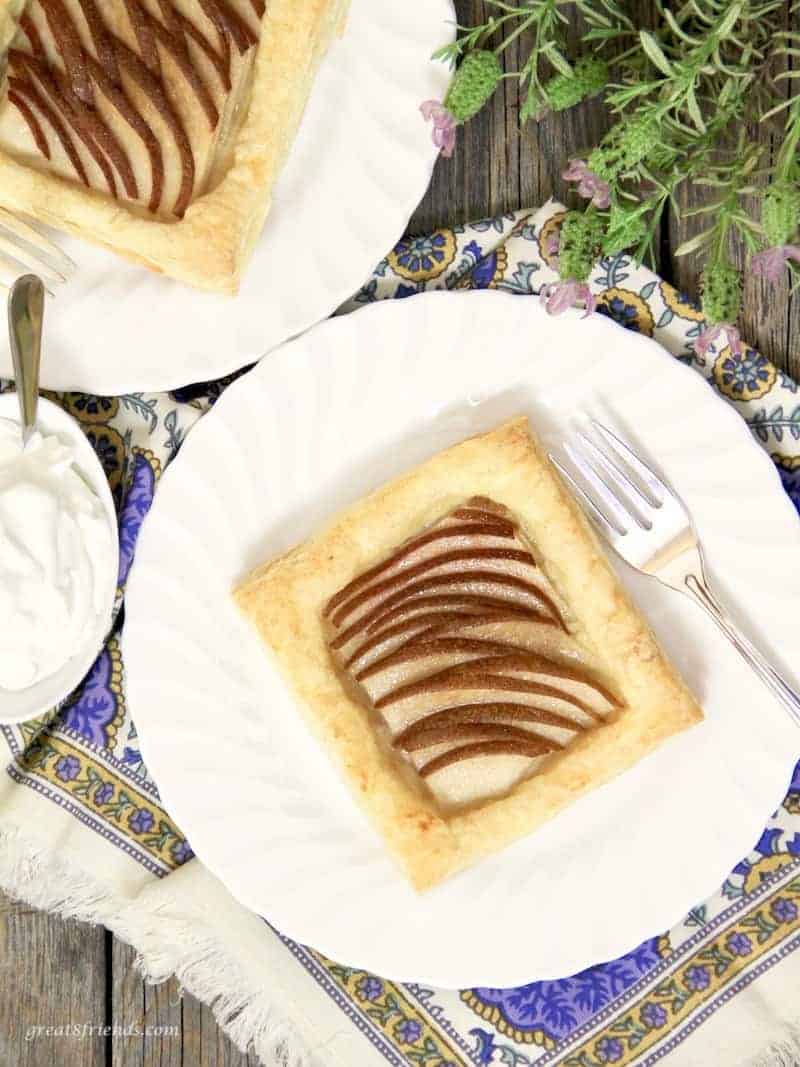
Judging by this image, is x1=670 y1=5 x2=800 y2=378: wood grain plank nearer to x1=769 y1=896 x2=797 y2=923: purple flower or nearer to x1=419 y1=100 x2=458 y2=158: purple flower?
x1=419 y1=100 x2=458 y2=158: purple flower

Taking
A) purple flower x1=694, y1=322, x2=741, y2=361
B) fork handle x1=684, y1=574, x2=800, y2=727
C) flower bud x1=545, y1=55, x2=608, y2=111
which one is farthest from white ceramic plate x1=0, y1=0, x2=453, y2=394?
fork handle x1=684, y1=574, x2=800, y2=727

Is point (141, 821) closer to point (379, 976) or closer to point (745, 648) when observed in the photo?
point (379, 976)

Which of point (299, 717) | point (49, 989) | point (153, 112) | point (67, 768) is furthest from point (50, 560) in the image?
point (49, 989)

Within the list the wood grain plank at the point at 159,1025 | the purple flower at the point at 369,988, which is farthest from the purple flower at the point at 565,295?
the wood grain plank at the point at 159,1025

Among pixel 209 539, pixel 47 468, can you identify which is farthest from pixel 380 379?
pixel 47 468

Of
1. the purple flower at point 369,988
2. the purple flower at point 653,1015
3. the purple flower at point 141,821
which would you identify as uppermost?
the purple flower at point 653,1015

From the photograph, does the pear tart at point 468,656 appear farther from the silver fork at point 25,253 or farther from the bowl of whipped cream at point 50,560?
the silver fork at point 25,253
